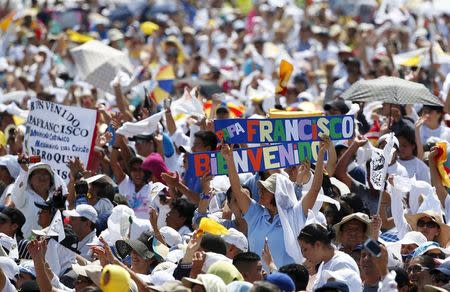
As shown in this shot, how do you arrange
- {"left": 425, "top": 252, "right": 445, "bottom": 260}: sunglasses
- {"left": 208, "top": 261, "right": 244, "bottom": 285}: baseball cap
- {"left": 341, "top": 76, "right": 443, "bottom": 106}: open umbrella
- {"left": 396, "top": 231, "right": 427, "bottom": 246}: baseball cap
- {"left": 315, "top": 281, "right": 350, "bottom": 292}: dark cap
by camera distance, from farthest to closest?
1. {"left": 341, "top": 76, "right": 443, "bottom": 106}: open umbrella
2. {"left": 396, "top": 231, "right": 427, "bottom": 246}: baseball cap
3. {"left": 425, "top": 252, "right": 445, "bottom": 260}: sunglasses
4. {"left": 208, "top": 261, "right": 244, "bottom": 285}: baseball cap
5. {"left": 315, "top": 281, "right": 350, "bottom": 292}: dark cap

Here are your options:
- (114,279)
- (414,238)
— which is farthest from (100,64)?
(114,279)

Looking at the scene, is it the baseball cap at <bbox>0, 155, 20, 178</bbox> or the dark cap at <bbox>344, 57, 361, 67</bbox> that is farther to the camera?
the dark cap at <bbox>344, 57, 361, 67</bbox>

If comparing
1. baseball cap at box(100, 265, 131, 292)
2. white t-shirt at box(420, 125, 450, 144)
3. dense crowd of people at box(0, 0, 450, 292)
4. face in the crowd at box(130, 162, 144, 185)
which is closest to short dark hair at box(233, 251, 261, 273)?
dense crowd of people at box(0, 0, 450, 292)

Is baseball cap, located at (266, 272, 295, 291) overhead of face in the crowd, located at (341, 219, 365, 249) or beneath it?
beneath

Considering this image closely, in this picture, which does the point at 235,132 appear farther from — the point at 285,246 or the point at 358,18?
the point at 358,18

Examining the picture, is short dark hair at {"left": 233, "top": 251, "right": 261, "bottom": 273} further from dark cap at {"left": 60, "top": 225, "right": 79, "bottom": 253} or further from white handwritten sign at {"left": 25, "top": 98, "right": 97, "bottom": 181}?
white handwritten sign at {"left": 25, "top": 98, "right": 97, "bottom": 181}

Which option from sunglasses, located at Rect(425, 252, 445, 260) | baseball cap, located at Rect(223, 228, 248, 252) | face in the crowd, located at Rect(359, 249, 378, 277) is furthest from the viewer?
baseball cap, located at Rect(223, 228, 248, 252)

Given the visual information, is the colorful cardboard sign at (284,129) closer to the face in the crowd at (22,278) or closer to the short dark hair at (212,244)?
the short dark hair at (212,244)

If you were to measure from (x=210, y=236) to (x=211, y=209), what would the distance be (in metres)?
1.76

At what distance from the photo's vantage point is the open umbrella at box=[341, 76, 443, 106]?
12906 millimetres

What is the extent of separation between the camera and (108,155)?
14258mm

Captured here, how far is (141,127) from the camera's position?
44.7ft

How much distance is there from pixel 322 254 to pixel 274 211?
98 cm

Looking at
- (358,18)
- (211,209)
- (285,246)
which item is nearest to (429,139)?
(211,209)
